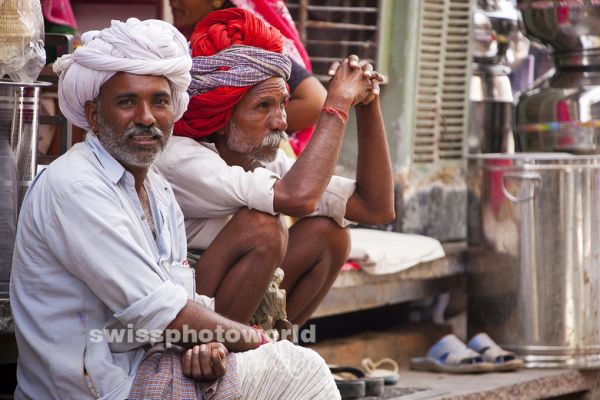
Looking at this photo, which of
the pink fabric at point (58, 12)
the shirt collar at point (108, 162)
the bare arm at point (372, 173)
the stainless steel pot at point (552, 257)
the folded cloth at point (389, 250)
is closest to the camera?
the shirt collar at point (108, 162)

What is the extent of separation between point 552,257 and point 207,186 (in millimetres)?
2709

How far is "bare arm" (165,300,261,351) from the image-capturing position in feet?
10.9

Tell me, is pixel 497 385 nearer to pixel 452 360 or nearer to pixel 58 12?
pixel 452 360

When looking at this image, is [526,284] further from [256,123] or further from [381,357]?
[256,123]

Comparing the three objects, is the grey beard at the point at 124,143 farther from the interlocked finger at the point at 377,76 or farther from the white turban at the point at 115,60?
the interlocked finger at the point at 377,76

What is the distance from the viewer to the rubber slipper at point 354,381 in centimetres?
482

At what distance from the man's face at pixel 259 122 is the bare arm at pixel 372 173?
31 cm

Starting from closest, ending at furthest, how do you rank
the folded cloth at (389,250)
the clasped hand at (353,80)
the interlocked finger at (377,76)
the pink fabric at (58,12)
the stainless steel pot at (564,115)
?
the clasped hand at (353,80)
the interlocked finger at (377,76)
the pink fabric at (58,12)
the folded cloth at (389,250)
the stainless steel pot at (564,115)

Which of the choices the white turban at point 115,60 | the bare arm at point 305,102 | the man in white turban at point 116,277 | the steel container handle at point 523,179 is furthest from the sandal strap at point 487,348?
the white turban at point 115,60

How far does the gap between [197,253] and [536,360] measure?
262 centimetres

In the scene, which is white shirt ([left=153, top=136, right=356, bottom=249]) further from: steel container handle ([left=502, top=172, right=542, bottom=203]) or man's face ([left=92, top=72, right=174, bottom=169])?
steel container handle ([left=502, top=172, right=542, bottom=203])

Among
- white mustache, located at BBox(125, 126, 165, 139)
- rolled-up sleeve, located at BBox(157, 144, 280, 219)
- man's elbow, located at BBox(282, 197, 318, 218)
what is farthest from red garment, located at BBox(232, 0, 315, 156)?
white mustache, located at BBox(125, 126, 165, 139)

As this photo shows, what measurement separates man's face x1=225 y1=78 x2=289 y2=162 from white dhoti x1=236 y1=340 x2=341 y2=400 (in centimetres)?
89

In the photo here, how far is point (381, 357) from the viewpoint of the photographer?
6.27 meters
